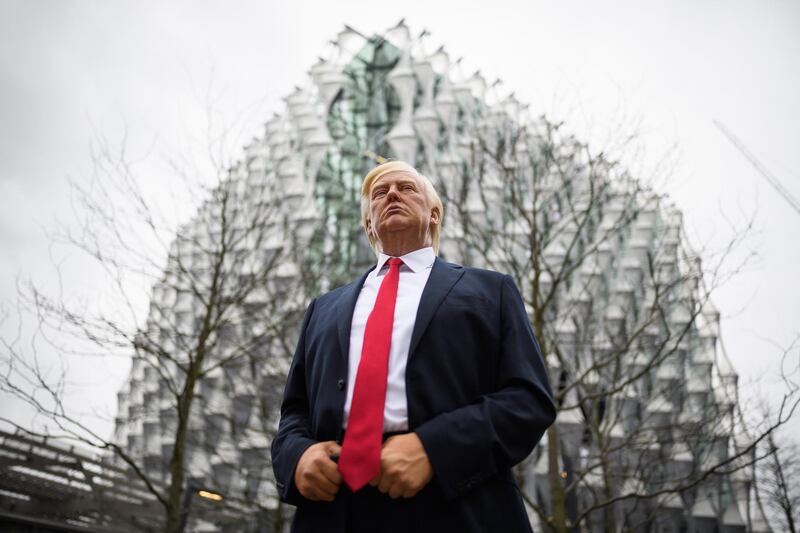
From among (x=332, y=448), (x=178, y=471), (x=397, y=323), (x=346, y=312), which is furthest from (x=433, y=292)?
(x=178, y=471)

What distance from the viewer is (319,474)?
178cm

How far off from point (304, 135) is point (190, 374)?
20.7 metres

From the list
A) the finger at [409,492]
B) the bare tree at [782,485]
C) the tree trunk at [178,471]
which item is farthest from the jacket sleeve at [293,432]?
the bare tree at [782,485]

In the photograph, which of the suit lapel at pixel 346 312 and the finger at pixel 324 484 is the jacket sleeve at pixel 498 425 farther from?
the suit lapel at pixel 346 312

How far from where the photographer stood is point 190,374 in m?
8.39

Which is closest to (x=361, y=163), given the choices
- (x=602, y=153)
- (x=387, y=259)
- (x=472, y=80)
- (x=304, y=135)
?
(x=304, y=135)

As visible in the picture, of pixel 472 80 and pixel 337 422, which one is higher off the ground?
pixel 472 80

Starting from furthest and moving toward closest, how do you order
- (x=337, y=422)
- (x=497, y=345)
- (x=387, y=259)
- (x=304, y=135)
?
(x=304, y=135)
(x=387, y=259)
(x=497, y=345)
(x=337, y=422)

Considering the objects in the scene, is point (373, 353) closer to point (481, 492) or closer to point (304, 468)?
point (304, 468)

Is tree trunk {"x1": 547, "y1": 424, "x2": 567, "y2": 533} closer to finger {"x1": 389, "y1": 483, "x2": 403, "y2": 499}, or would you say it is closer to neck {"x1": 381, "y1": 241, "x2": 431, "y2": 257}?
neck {"x1": 381, "y1": 241, "x2": 431, "y2": 257}

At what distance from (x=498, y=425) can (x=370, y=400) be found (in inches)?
15.1

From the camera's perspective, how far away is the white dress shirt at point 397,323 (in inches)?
75.1

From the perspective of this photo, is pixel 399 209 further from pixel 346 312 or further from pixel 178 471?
pixel 178 471

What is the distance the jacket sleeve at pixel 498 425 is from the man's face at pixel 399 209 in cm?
57
